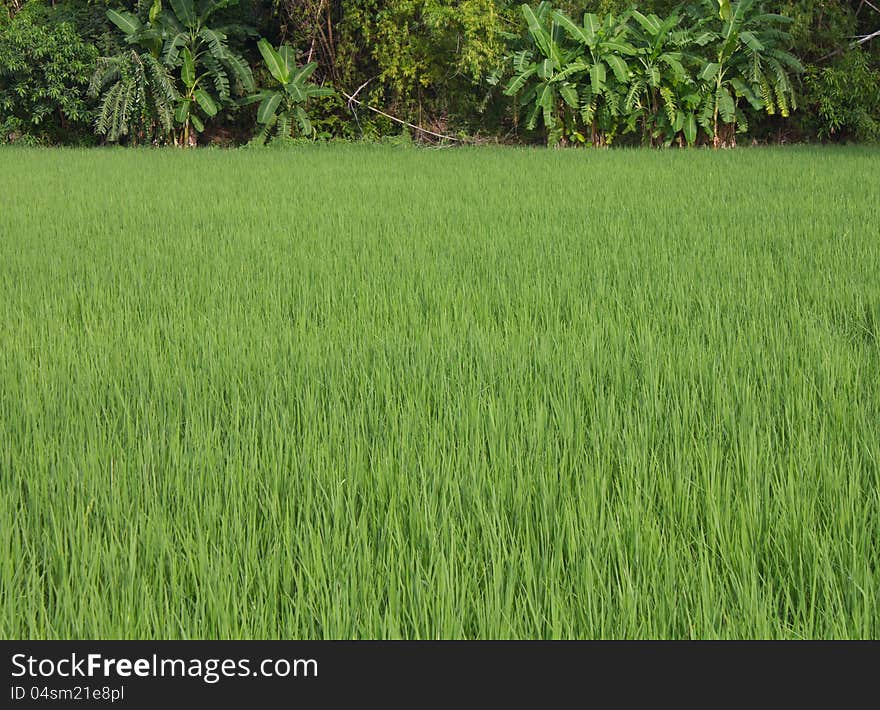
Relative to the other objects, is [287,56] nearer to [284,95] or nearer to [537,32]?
[284,95]

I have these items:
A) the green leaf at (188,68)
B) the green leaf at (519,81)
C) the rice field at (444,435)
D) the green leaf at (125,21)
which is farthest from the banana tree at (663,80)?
the rice field at (444,435)

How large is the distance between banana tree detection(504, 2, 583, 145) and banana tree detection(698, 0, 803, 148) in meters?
1.82

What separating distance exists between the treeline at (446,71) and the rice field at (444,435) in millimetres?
8509

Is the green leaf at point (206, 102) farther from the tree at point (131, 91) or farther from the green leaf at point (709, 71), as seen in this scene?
the green leaf at point (709, 71)

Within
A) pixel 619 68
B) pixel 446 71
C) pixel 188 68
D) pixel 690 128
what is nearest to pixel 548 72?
pixel 619 68

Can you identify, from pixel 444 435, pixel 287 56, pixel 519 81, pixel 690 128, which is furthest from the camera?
pixel 287 56

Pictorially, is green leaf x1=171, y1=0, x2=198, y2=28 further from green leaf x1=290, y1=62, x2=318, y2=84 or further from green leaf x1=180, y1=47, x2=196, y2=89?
green leaf x1=290, y1=62, x2=318, y2=84

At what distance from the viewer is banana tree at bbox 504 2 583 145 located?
12227 mm

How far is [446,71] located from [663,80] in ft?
11.7

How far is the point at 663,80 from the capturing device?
12445mm

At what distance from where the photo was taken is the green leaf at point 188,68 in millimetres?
12906

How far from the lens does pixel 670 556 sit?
1.23 meters
